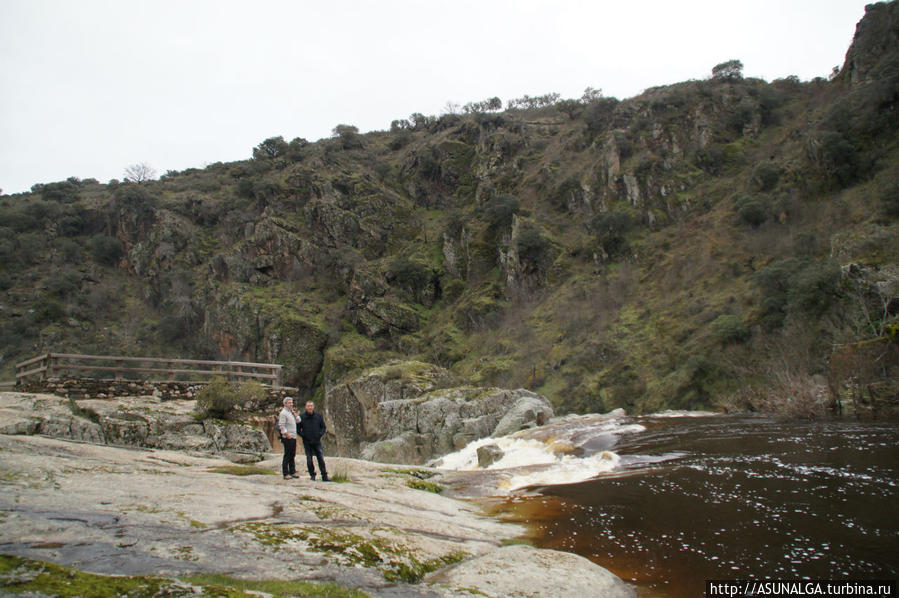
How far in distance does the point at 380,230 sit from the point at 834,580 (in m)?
67.8

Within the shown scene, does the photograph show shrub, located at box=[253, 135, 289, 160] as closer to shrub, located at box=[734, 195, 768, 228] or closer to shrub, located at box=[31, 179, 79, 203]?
shrub, located at box=[31, 179, 79, 203]

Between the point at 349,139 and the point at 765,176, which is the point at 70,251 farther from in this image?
the point at 765,176

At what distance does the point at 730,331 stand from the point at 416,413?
76.8 ft

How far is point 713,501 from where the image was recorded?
828cm

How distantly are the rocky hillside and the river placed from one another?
853cm

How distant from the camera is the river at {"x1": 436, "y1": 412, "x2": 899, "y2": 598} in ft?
19.0

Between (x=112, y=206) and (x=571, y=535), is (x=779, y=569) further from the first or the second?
(x=112, y=206)

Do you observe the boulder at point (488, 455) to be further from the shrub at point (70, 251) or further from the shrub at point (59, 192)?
the shrub at point (59, 192)

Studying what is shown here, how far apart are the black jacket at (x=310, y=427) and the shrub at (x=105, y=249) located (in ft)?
248

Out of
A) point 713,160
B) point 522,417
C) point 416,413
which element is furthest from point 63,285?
point 713,160

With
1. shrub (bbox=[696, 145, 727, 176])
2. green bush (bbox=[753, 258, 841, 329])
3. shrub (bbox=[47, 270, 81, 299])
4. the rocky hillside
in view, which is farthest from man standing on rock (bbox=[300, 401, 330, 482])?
shrub (bbox=[47, 270, 81, 299])

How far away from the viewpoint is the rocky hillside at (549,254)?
31984 mm

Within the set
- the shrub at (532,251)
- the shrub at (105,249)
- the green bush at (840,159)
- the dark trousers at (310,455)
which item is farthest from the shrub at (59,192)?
the green bush at (840,159)

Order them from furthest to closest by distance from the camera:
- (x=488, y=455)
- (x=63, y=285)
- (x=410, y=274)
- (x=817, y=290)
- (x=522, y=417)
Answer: (x=410, y=274) < (x=63, y=285) < (x=817, y=290) < (x=522, y=417) < (x=488, y=455)
